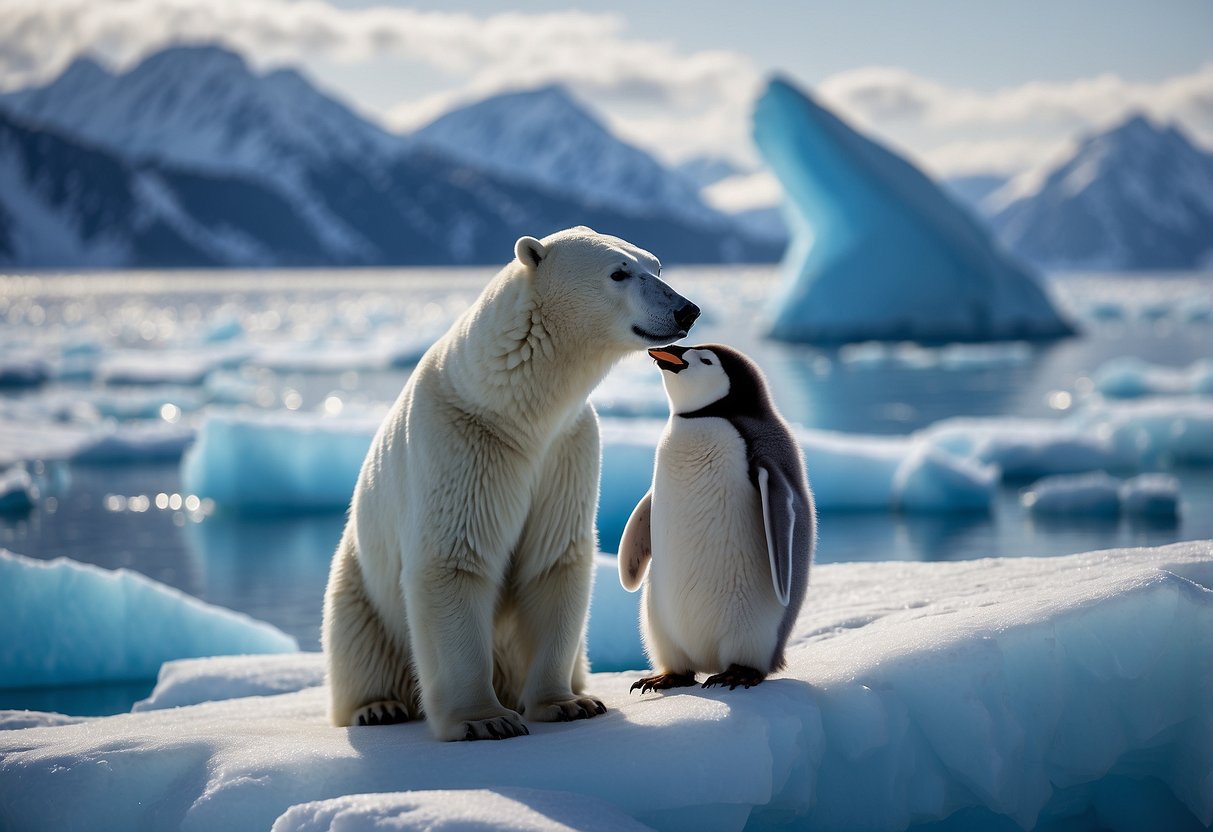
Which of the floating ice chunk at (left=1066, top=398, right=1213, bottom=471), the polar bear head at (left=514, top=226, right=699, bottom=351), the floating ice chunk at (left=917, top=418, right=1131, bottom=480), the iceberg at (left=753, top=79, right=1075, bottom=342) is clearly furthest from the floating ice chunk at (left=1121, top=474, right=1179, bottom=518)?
the iceberg at (left=753, top=79, right=1075, bottom=342)

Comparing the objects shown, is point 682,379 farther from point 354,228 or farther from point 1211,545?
point 354,228

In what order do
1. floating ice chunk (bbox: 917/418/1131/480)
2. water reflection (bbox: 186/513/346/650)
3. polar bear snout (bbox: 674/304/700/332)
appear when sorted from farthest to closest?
floating ice chunk (bbox: 917/418/1131/480)
water reflection (bbox: 186/513/346/650)
polar bear snout (bbox: 674/304/700/332)

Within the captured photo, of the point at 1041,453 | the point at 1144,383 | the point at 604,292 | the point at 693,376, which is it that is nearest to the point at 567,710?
the point at 693,376

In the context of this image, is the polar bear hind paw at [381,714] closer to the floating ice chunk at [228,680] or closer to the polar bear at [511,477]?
the polar bear at [511,477]

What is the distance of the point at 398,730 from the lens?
3.17m

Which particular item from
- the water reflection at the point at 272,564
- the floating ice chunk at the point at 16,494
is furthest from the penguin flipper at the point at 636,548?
the floating ice chunk at the point at 16,494

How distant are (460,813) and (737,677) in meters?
0.88

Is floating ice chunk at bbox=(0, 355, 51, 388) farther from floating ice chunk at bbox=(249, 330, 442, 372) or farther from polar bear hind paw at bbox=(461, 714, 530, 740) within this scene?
polar bear hind paw at bbox=(461, 714, 530, 740)

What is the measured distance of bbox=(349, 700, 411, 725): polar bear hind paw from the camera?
3299mm

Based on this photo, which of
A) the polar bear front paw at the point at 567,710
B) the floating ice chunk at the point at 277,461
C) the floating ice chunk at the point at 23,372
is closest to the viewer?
the polar bear front paw at the point at 567,710

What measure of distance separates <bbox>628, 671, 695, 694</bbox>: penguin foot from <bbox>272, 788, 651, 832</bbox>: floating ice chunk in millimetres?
701

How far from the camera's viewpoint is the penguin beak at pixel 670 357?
3.20 meters

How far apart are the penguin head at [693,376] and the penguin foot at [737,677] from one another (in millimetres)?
673

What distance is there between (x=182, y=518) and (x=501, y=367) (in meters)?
7.97
